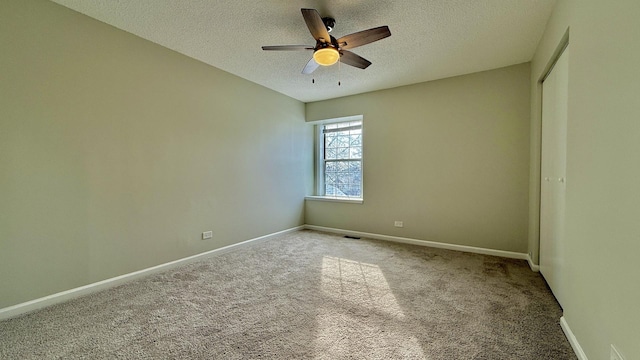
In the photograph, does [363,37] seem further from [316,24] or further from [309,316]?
[309,316]

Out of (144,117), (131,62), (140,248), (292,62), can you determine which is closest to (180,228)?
(140,248)

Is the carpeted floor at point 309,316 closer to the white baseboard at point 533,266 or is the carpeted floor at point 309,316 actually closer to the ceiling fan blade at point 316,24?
the white baseboard at point 533,266

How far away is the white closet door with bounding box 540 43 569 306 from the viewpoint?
2.05 metres

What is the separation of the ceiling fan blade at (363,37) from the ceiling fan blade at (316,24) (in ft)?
0.49

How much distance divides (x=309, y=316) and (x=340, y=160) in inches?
137

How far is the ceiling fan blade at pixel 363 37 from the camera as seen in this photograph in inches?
80.9

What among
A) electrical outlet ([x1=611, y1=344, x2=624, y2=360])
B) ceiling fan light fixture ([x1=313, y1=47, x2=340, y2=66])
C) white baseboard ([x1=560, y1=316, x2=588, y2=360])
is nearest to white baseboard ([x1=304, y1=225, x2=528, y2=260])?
white baseboard ([x1=560, y1=316, x2=588, y2=360])

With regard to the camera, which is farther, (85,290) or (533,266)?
(533,266)

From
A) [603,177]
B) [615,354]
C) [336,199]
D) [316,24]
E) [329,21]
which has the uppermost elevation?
[329,21]

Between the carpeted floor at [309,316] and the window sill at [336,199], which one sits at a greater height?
the window sill at [336,199]

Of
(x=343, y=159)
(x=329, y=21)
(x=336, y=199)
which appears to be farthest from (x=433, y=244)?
(x=329, y=21)


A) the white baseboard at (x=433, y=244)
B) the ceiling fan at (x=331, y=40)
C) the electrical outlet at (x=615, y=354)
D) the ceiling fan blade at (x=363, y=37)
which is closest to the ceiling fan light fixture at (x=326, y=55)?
the ceiling fan at (x=331, y=40)

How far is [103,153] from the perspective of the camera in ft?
8.13

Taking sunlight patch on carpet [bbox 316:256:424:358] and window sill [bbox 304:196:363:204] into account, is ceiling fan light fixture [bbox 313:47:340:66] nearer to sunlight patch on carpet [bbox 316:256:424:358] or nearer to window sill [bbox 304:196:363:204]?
sunlight patch on carpet [bbox 316:256:424:358]
